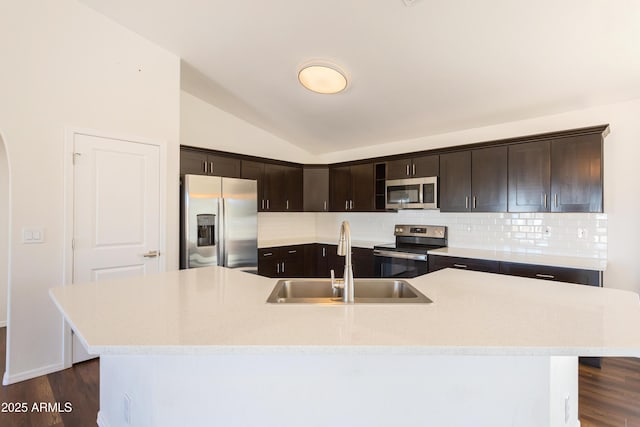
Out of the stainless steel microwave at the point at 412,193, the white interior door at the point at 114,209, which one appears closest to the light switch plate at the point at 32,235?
the white interior door at the point at 114,209

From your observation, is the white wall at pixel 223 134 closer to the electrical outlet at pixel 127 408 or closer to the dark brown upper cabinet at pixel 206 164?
the dark brown upper cabinet at pixel 206 164

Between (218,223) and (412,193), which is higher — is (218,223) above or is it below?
below

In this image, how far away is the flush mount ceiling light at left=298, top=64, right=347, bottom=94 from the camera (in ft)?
9.96

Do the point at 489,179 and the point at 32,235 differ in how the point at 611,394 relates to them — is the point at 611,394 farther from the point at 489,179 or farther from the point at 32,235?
the point at 32,235

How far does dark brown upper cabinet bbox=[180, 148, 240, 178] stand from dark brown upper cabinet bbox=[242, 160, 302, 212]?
18 cm

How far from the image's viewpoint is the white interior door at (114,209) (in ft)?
9.07

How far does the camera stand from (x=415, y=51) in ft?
8.91

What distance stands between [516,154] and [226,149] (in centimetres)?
366

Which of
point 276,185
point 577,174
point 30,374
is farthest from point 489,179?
point 30,374

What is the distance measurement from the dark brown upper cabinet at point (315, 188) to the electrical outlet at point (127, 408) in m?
3.79

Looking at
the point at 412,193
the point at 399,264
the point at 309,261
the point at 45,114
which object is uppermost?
the point at 45,114

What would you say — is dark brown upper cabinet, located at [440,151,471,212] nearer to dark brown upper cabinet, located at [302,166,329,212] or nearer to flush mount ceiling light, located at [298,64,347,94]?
flush mount ceiling light, located at [298,64,347,94]

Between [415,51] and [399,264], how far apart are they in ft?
7.83

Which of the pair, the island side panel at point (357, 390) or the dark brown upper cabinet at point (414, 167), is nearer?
the island side panel at point (357, 390)
